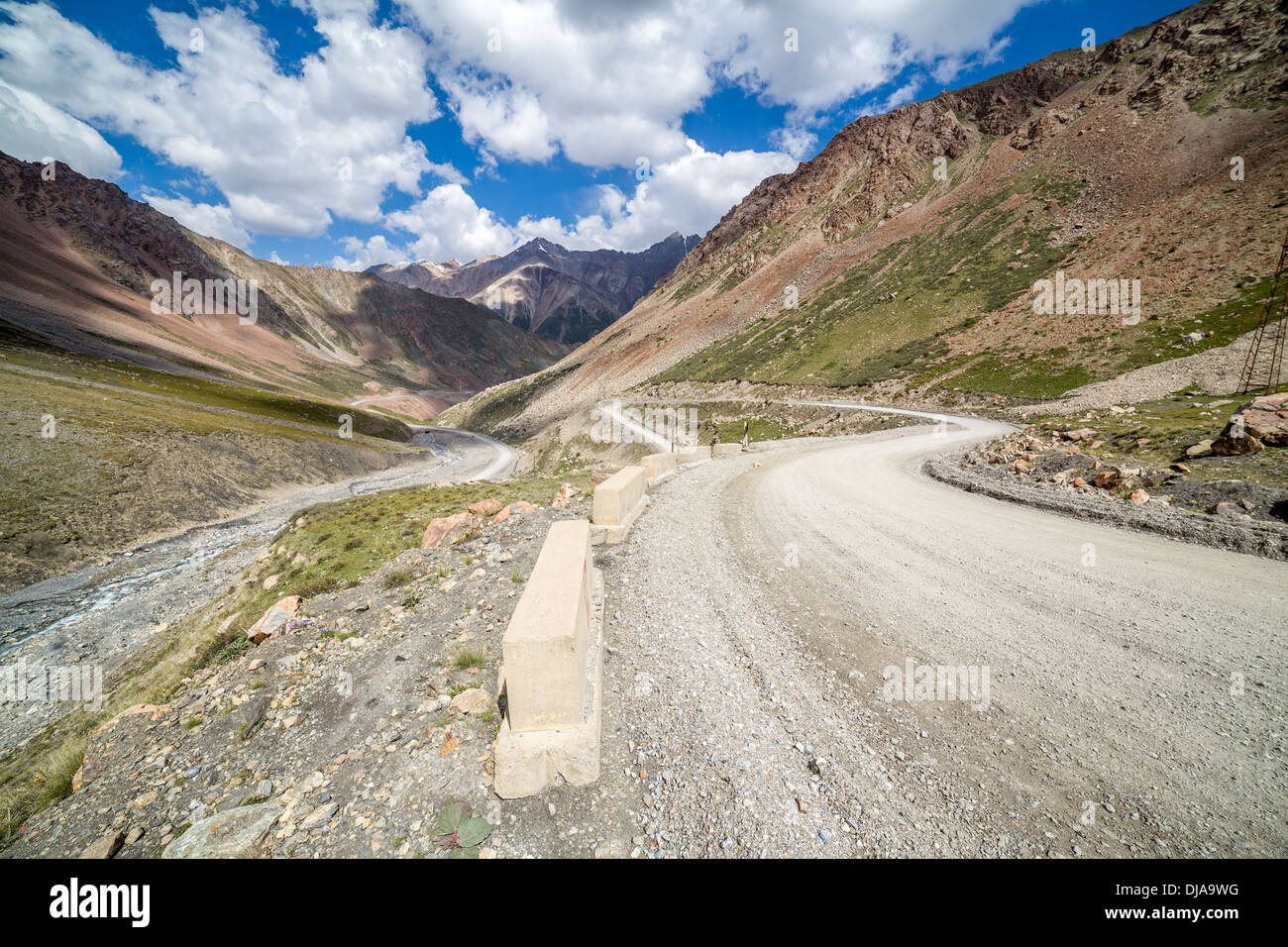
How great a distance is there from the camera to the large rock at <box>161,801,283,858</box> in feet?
13.2

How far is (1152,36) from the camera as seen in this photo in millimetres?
76062

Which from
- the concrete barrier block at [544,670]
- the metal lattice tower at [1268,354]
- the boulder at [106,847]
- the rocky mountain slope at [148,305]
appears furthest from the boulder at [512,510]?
the rocky mountain slope at [148,305]

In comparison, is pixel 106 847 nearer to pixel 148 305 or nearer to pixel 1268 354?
pixel 1268 354

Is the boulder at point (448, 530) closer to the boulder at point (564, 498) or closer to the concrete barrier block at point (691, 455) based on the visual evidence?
the boulder at point (564, 498)

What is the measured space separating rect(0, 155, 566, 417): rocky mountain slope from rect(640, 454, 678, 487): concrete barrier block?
100730mm

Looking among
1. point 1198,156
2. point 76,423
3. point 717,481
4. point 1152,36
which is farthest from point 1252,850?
point 1152,36

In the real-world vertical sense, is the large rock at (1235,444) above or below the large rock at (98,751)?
above

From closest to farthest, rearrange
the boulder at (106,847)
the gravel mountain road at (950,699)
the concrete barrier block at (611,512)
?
1. the gravel mountain road at (950,699)
2. the boulder at (106,847)
3. the concrete barrier block at (611,512)

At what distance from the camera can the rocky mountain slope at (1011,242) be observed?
40.6 m

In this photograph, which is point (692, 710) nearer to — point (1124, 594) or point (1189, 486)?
point (1124, 594)

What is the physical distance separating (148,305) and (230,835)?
591 feet

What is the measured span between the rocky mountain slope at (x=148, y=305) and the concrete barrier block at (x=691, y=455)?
100 meters

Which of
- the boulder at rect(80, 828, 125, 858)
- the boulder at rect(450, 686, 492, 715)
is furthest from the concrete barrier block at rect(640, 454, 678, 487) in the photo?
the boulder at rect(80, 828, 125, 858)

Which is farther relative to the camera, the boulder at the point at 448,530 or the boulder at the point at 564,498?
the boulder at the point at 564,498
